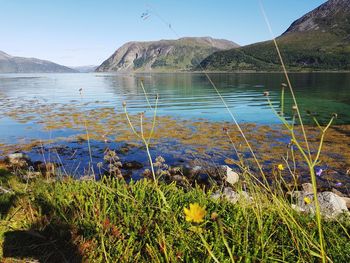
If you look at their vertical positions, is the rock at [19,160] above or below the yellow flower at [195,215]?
below

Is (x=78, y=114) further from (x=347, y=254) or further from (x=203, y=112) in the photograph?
(x=347, y=254)

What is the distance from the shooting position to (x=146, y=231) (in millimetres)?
3938

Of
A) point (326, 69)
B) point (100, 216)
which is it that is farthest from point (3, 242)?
point (326, 69)

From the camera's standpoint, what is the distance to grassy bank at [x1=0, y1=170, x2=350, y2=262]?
3.56m

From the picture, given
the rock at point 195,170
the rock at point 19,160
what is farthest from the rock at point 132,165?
the rock at point 19,160

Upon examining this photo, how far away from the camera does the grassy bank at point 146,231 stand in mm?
3562

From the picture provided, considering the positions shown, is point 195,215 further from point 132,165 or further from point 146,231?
point 132,165

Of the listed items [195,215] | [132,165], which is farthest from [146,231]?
[132,165]

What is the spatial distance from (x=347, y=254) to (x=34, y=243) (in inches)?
151

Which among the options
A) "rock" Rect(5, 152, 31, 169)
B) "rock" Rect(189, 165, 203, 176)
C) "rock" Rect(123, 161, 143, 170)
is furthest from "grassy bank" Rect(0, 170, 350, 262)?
"rock" Rect(5, 152, 31, 169)

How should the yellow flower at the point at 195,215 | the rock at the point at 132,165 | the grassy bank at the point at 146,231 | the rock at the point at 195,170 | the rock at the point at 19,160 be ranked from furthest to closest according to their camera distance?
the rock at the point at 19,160, the rock at the point at 132,165, the rock at the point at 195,170, the grassy bank at the point at 146,231, the yellow flower at the point at 195,215

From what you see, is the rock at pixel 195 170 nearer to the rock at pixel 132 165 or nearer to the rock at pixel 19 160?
the rock at pixel 132 165

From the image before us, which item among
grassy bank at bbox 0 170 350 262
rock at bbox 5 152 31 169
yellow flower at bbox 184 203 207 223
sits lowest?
rock at bbox 5 152 31 169

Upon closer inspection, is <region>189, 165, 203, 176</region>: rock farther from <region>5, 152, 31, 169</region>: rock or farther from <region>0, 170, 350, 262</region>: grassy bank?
<region>0, 170, 350, 262</region>: grassy bank
